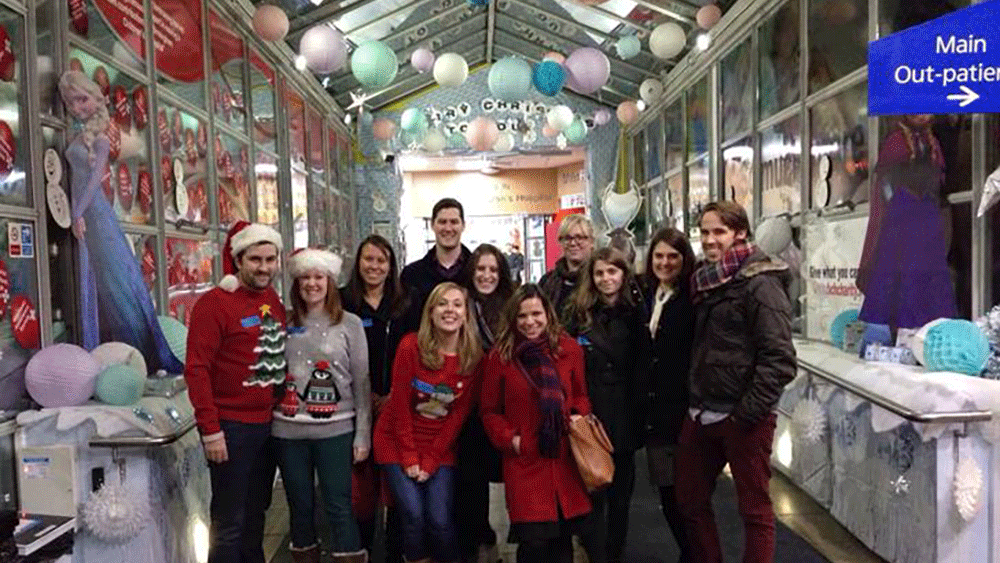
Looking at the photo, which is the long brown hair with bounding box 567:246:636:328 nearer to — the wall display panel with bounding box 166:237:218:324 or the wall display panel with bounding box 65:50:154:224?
the wall display panel with bounding box 65:50:154:224

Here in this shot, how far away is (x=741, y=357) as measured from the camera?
2.41 m

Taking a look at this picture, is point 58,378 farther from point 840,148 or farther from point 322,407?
point 840,148

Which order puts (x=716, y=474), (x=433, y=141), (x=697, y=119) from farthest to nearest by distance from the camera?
(x=433, y=141), (x=697, y=119), (x=716, y=474)

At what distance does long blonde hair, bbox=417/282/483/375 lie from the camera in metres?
2.46

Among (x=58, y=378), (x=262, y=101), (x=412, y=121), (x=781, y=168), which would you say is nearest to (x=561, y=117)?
(x=412, y=121)

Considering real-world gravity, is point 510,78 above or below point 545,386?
above

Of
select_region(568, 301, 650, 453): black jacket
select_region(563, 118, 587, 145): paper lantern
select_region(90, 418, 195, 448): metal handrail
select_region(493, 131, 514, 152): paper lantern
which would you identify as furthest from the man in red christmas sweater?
select_region(563, 118, 587, 145): paper lantern

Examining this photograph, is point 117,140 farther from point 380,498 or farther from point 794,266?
point 794,266

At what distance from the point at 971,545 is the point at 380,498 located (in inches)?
86.4

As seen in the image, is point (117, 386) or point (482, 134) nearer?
point (117, 386)

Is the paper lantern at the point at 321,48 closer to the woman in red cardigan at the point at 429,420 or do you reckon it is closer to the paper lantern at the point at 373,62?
the paper lantern at the point at 373,62

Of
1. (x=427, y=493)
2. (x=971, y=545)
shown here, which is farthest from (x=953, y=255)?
(x=427, y=493)

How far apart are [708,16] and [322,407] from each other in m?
4.58

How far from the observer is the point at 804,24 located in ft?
15.0
